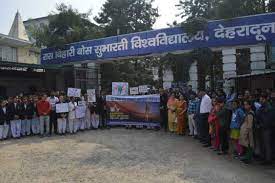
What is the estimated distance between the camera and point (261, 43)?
60.4ft

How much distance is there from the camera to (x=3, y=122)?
16.3 meters

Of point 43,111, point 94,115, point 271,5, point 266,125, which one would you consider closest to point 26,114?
point 43,111

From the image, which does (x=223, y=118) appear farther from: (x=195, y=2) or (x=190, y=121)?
(x=195, y=2)

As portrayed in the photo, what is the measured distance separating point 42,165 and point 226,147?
5395 millimetres

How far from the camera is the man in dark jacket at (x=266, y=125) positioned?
10.1m

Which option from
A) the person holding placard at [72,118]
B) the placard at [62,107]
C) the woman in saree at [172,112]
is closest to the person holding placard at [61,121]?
the placard at [62,107]

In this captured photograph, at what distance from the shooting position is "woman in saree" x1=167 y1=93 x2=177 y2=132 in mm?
16125

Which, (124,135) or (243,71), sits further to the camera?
(243,71)

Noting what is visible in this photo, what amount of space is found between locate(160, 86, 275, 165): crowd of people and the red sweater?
5.39m

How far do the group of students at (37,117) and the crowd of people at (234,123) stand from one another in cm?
474

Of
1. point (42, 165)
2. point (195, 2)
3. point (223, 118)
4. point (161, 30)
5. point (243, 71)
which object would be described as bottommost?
point (42, 165)

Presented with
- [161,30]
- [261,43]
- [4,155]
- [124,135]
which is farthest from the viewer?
[161,30]

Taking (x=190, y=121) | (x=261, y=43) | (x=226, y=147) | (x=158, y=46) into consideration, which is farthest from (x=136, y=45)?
(x=226, y=147)

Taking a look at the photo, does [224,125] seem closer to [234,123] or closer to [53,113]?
[234,123]
